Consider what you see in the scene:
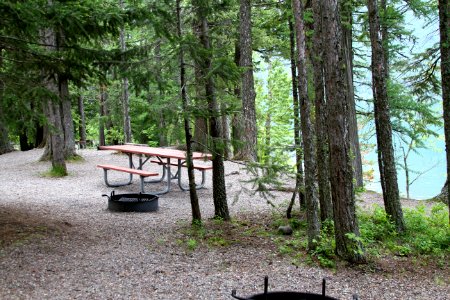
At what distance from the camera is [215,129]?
8.01m

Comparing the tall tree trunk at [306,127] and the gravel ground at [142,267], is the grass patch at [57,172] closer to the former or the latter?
the gravel ground at [142,267]

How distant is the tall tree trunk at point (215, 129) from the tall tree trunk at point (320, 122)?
165 centimetres

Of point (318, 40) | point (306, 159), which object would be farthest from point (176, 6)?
point (306, 159)

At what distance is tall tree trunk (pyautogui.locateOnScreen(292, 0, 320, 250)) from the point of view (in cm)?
635

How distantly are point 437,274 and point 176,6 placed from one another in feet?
18.6

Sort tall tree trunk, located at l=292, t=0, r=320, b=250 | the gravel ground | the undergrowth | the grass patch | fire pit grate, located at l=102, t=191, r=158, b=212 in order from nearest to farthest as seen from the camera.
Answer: the gravel ground < tall tree trunk, located at l=292, t=0, r=320, b=250 < the undergrowth < fire pit grate, located at l=102, t=191, r=158, b=212 < the grass patch

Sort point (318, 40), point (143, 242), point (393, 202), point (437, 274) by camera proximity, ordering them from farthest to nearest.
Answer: point (393, 202) < point (318, 40) < point (143, 242) < point (437, 274)

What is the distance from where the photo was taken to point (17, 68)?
23.4 ft

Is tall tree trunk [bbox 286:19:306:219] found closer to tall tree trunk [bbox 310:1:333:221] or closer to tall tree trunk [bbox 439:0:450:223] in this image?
tall tree trunk [bbox 310:1:333:221]

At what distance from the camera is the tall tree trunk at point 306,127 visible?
250 inches

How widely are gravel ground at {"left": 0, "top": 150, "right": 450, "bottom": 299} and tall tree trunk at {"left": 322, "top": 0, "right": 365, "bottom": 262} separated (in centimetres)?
39

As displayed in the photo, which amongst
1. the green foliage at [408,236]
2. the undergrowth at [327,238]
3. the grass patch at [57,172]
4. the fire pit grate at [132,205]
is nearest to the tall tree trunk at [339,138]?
the undergrowth at [327,238]

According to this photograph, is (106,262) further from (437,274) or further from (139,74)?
(437,274)

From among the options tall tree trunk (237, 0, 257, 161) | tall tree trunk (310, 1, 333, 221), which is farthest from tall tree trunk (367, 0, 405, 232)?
tall tree trunk (237, 0, 257, 161)
